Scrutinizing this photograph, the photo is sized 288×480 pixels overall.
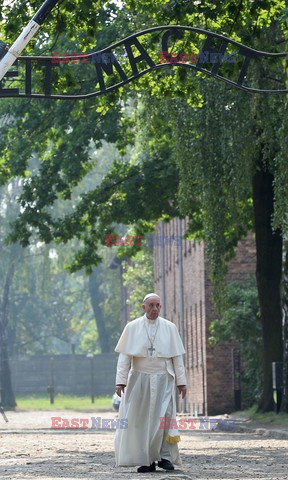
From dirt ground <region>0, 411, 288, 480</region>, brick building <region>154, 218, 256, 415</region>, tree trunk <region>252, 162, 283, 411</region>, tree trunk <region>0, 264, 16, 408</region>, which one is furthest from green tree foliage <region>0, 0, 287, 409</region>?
tree trunk <region>0, 264, 16, 408</region>

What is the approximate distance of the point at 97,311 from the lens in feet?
353

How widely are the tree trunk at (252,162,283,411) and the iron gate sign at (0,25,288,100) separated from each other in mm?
4611

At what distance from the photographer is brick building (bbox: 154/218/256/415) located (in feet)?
148

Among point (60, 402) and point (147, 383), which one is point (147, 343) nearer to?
point (147, 383)

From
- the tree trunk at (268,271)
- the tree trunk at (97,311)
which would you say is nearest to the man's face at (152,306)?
the tree trunk at (268,271)

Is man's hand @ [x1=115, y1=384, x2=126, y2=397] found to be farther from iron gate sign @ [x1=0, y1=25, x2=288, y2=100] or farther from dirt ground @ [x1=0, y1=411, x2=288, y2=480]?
iron gate sign @ [x1=0, y1=25, x2=288, y2=100]

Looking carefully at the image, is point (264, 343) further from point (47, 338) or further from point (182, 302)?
point (47, 338)

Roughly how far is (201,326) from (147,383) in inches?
1255

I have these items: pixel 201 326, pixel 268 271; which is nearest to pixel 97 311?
pixel 201 326

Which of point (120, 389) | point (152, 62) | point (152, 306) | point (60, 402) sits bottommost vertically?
point (120, 389)

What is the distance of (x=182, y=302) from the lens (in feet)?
176

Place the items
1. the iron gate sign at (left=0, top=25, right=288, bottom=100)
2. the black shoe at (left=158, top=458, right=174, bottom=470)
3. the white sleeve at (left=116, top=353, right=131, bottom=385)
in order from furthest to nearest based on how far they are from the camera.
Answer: the iron gate sign at (left=0, top=25, right=288, bottom=100) < the white sleeve at (left=116, top=353, right=131, bottom=385) < the black shoe at (left=158, top=458, right=174, bottom=470)

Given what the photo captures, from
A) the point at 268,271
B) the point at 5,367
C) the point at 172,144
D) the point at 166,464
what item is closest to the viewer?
the point at 166,464

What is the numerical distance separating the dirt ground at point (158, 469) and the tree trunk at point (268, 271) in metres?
4.84
